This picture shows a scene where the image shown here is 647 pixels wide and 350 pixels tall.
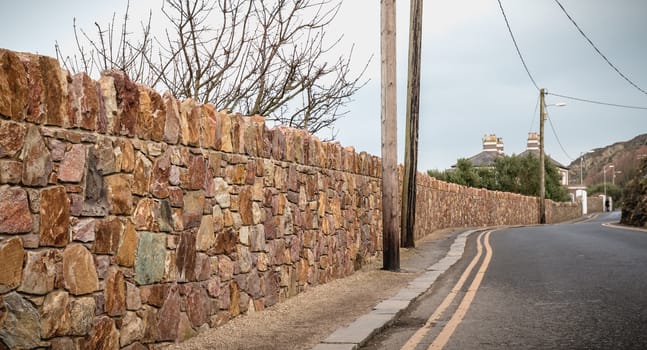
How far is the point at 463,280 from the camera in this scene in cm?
1187

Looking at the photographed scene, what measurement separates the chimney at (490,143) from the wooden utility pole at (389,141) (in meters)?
77.0

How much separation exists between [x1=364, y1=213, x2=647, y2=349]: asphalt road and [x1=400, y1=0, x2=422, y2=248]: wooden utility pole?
3.86m

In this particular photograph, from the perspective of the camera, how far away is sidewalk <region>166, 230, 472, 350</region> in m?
6.97

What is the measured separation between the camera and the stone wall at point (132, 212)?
490cm

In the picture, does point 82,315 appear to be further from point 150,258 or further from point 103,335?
point 150,258

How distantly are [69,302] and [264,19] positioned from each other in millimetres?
7986

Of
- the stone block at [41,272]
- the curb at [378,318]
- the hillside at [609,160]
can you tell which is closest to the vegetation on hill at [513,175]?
the curb at [378,318]

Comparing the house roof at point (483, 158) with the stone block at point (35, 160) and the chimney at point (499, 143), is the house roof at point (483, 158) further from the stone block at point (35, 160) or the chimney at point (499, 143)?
the stone block at point (35, 160)

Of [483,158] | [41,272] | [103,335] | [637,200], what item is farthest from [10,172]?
[483,158]

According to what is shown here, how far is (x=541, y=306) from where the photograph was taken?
8.79 m

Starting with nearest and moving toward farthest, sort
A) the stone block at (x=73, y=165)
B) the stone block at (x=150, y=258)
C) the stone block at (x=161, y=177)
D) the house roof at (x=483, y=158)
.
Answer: the stone block at (x=73, y=165) → the stone block at (x=150, y=258) → the stone block at (x=161, y=177) → the house roof at (x=483, y=158)

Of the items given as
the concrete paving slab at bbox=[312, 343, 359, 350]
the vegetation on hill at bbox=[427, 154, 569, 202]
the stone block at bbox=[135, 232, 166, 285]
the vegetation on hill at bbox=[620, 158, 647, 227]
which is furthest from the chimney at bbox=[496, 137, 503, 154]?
the stone block at bbox=[135, 232, 166, 285]

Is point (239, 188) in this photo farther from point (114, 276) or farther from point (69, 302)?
point (69, 302)

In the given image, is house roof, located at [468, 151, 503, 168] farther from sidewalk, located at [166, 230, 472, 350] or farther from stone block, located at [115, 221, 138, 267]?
stone block, located at [115, 221, 138, 267]
